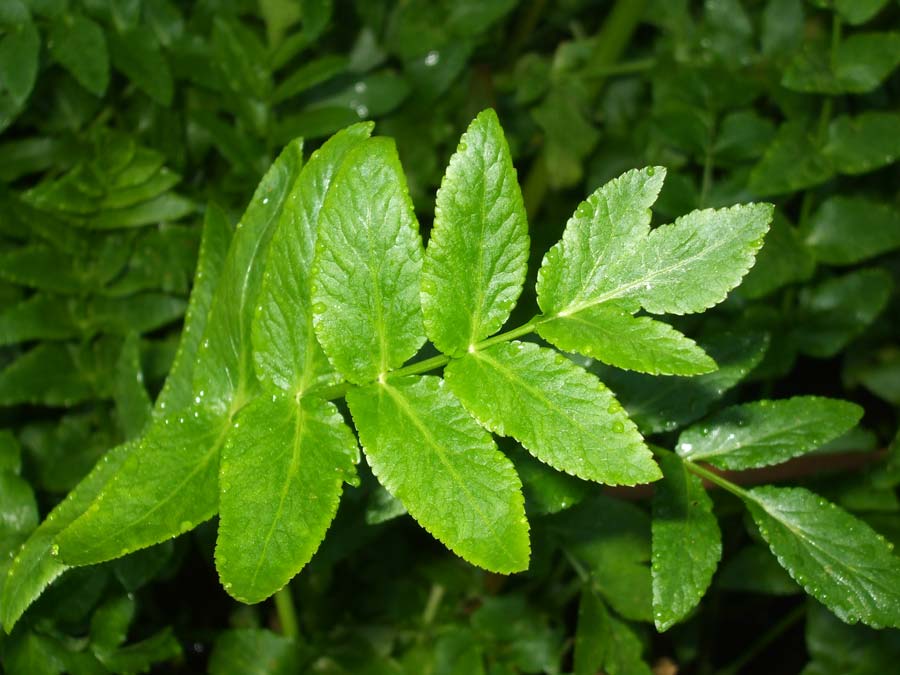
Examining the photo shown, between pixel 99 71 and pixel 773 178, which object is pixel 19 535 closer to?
pixel 99 71

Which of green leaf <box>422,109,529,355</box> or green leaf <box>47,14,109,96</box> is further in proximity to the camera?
green leaf <box>47,14,109,96</box>

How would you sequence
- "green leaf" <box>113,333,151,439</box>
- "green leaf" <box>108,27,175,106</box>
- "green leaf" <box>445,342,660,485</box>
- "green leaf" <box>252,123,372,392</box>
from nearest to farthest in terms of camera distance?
"green leaf" <box>445,342,660,485</box> < "green leaf" <box>252,123,372,392</box> < "green leaf" <box>113,333,151,439</box> < "green leaf" <box>108,27,175,106</box>

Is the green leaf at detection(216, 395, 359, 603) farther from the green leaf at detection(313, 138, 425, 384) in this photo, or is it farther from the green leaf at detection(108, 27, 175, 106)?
the green leaf at detection(108, 27, 175, 106)

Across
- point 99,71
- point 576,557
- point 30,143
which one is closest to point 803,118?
point 576,557

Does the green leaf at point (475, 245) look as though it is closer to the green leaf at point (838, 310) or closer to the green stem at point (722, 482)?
the green stem at point (722, 482)

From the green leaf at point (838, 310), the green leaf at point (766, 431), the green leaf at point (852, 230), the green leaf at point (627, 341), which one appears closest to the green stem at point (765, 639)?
the green leaf at point (838, 310)

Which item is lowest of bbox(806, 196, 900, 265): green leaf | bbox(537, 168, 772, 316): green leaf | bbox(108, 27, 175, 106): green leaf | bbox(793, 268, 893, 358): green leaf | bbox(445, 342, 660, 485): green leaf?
bbox(793, 268, 893, 358): green leaf

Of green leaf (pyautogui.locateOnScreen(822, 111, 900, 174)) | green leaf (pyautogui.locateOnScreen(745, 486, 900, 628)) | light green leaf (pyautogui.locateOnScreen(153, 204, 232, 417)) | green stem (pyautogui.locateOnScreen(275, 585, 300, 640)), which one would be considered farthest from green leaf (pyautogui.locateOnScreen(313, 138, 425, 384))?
green leaf (pyautogui.locateOnScreen(822, 111, 900, 174))
